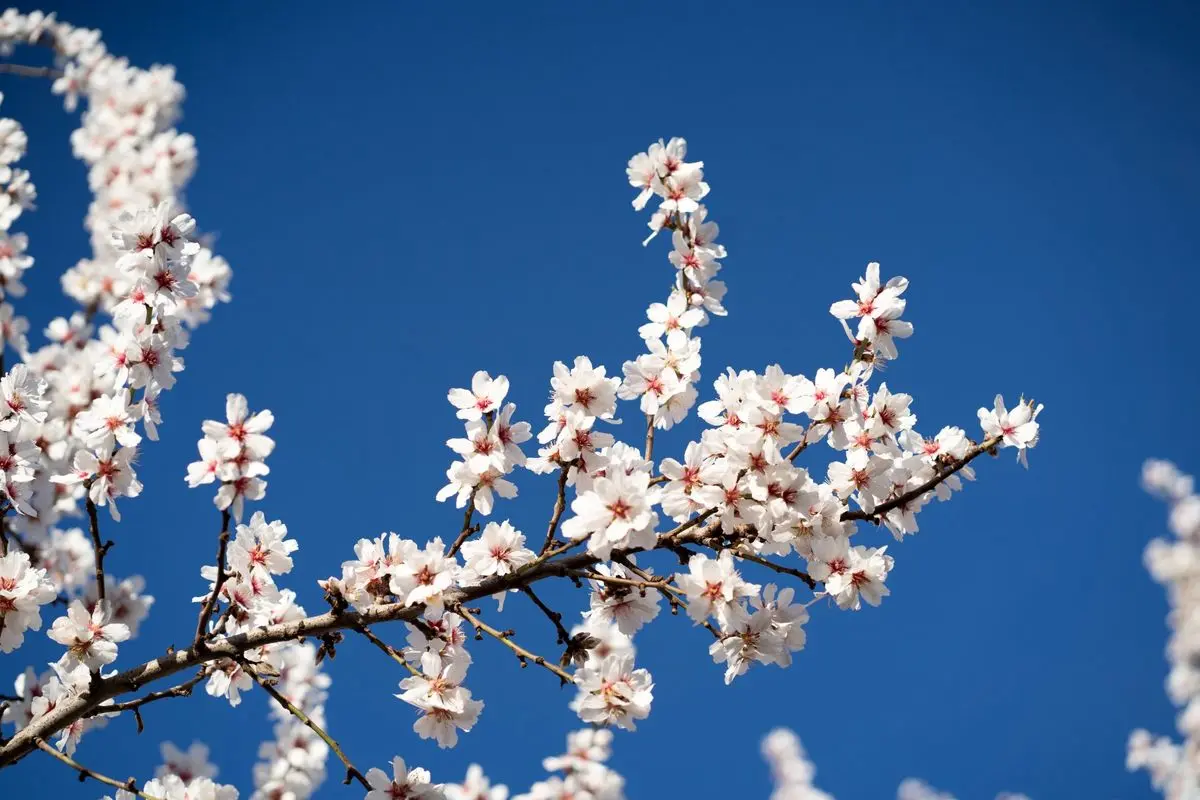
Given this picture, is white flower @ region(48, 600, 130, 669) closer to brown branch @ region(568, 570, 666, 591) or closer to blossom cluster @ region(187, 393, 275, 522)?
blossom cluster @ region(187, 393, 275, 522)

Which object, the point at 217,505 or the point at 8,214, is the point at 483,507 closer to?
the point at 217,505

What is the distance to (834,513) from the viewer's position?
3.96 metres

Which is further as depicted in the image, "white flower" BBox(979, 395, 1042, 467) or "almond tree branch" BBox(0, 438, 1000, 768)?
"white flower" BBox(979, 395, 1042, 467)

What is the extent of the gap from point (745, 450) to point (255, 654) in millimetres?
2897

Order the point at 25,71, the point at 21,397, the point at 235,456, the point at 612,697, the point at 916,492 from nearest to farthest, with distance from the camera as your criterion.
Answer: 1. the point at 235,456
2. the point at 612,697
3. the point at 916,492
4. the point at 21,397
5. the point at 25,71

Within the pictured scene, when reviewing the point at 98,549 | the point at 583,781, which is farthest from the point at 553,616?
the point at 583,781

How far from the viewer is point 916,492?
3.98m

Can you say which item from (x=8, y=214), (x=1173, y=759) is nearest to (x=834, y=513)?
(x=8, y=214)

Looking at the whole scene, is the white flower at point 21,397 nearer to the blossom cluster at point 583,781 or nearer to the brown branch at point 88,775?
the brown branch at point 88,775

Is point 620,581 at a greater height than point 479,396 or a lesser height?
lesser

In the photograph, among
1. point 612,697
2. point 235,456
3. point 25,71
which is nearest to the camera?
point 235,456

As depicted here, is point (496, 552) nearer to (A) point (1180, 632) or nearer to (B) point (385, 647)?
(B) point (385, 647)

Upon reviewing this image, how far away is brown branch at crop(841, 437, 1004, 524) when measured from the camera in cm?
402

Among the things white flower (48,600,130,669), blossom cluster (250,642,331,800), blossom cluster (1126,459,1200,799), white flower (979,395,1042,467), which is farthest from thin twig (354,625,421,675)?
blossom cluster (1126,459,1200,799)
